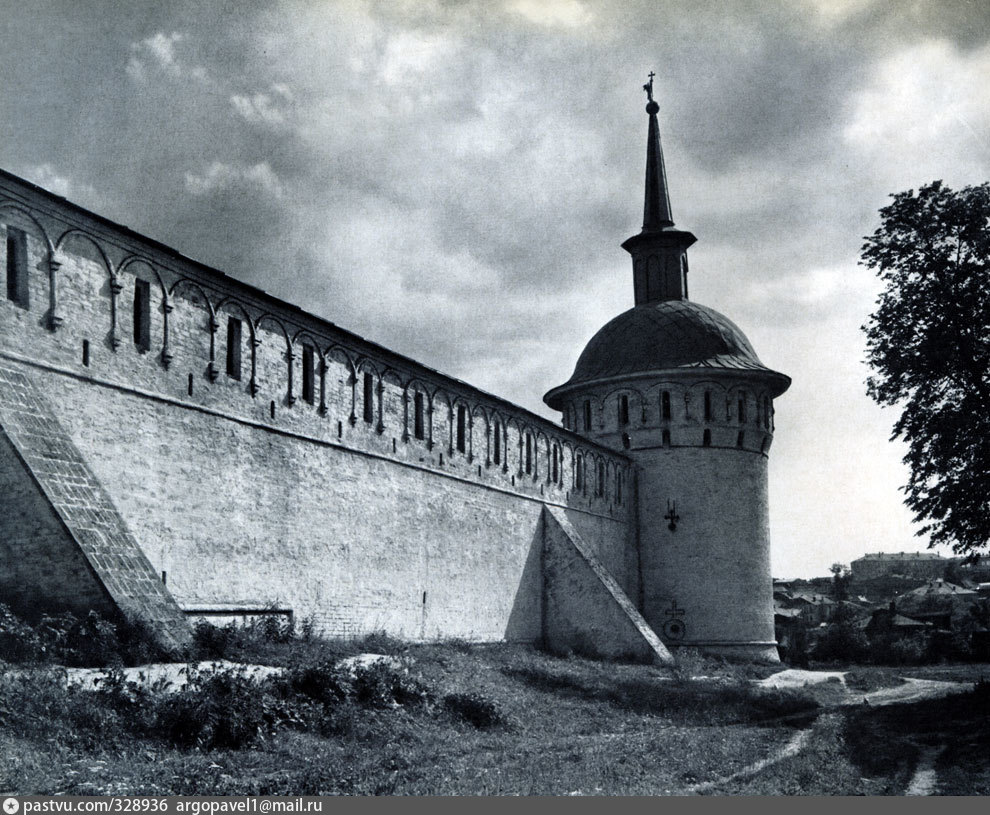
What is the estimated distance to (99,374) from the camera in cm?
1451

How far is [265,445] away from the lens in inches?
698

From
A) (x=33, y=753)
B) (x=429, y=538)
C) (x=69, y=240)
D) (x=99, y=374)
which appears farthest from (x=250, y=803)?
(x=429, y=538)

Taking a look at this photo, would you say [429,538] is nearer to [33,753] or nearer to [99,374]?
[99,374]

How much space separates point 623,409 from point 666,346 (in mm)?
2625

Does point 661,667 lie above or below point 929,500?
below

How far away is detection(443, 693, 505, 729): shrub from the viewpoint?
1459 cm

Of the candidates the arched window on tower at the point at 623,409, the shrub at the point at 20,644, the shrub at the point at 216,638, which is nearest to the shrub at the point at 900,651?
the arched window on tower at the point at 623,409

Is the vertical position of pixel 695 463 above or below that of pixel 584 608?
above


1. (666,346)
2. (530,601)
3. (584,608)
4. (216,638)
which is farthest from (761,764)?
(666,346)

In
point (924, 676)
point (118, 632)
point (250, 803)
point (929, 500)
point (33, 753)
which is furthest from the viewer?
point (924, 676)

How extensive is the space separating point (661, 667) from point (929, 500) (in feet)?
28.2

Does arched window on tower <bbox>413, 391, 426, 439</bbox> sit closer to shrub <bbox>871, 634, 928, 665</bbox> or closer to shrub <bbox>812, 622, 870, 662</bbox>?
shrub <bbox>812, 622, 870, 662</bbox>

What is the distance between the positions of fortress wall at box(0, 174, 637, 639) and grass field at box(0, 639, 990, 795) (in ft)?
6.44

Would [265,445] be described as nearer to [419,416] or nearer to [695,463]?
[419,416]
